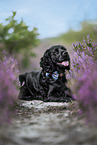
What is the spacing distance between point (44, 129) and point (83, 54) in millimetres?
2376

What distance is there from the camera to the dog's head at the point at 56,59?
476 cm

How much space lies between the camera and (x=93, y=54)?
4.59 meters

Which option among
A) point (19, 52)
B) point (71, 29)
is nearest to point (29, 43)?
point (19, 52)

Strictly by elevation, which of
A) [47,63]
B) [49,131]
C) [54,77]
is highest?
[47,63]

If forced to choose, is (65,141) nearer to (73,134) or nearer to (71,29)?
(73,134)

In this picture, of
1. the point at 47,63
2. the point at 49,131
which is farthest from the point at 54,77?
the point at 49,131

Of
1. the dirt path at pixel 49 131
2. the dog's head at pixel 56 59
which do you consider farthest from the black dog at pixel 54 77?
the dirt path at pixel 49 131

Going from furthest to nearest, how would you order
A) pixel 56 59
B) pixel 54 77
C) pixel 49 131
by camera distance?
pixel 54 77, pixel 56 59, pixel 49 131

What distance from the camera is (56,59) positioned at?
15.7 ft

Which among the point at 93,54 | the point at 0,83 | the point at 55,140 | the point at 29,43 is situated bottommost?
the point at 55,140

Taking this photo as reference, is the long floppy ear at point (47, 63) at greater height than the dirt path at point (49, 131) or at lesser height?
greater

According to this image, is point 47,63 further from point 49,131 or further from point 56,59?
point 49,131

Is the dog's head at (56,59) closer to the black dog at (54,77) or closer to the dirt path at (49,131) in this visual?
the black dog at (54,77)

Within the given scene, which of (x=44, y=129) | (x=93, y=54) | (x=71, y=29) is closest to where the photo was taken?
(x=44, y=129)
